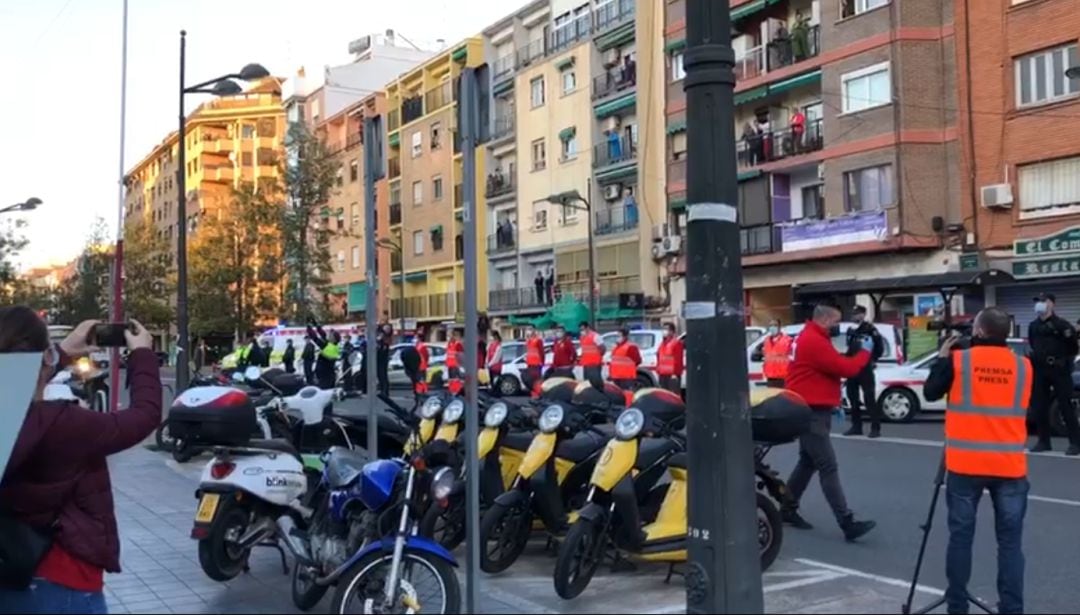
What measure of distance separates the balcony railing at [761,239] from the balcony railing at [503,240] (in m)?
17.5

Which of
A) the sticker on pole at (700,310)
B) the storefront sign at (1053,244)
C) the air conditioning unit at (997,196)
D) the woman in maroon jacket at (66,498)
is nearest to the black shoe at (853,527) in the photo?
the sticker on pole at (700,310)

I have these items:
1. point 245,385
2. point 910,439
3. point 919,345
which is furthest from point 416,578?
point 919,345

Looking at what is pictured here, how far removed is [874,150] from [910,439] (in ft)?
56.0

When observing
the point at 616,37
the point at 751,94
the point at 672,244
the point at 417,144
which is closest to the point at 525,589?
the point at 751,94

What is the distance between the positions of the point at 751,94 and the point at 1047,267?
1262 centimetres

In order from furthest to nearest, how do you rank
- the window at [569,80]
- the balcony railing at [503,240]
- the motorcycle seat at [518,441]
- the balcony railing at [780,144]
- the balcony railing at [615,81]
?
the balcony railing at [503,240] → the window at [569,80] → the balcony railing at [615,81] → the balcony railing at [780,144] → the motorcycle seat at [518,441]

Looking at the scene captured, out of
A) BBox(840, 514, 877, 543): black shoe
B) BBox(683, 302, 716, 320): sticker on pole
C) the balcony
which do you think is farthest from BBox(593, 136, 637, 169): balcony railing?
BBox(683, 302, 716, 320): sticker on pole

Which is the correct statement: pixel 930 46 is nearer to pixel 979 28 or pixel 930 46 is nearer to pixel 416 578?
pixel 979 28

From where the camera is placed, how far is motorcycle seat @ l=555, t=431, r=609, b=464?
25.8 ft

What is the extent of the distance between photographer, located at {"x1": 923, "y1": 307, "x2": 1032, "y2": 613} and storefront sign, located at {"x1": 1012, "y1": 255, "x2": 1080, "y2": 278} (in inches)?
876

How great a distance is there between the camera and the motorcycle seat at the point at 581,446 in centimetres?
785

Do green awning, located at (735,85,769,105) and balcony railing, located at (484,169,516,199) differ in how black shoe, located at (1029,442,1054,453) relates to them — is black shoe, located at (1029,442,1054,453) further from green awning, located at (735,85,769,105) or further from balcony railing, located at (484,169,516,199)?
balcony railing, located at (484,169,516,199)

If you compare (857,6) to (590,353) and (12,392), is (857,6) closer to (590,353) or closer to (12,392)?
(590,353)

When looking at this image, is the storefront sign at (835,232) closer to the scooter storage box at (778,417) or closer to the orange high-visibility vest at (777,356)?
the orange high-visibility vest at (777,356)
